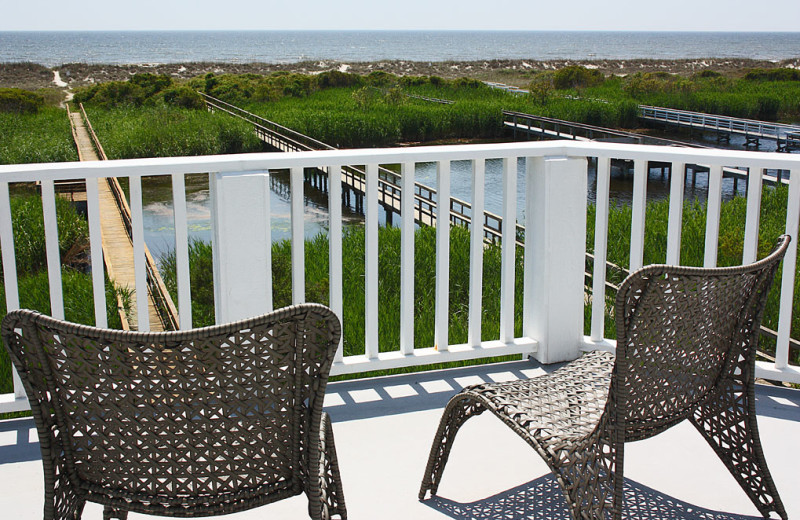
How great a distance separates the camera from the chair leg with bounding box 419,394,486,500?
1.96 m

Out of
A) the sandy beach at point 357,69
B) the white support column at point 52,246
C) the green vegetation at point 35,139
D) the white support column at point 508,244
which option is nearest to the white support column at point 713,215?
the white support column at point 508,244

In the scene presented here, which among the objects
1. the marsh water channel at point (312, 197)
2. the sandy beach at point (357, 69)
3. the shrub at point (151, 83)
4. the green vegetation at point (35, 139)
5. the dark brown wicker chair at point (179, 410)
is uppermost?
the sandy beach at point (357, 69)

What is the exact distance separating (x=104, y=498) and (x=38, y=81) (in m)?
72.0

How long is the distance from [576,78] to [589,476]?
141 feet

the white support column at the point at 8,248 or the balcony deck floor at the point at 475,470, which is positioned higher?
the white support column at the point at 8,248

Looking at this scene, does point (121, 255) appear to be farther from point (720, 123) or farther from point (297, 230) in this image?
point (720, 123)

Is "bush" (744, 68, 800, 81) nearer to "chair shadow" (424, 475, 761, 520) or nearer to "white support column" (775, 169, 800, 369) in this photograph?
"white support column" (775, 169, 800, 369)

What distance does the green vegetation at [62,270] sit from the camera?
5.21 meters

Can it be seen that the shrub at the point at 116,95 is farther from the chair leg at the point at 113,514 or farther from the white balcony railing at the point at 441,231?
the chair leg at the point at 113,514

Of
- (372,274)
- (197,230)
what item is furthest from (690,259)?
(197,230)

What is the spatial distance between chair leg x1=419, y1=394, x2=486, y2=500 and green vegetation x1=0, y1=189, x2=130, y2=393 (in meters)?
2.19

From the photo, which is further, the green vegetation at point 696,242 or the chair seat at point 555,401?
the green vegetation at point 696,242

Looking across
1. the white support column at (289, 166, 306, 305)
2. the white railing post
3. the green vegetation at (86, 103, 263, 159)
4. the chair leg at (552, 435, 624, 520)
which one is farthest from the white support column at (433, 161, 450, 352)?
the green vegetation at (86, 103, 263, 159)

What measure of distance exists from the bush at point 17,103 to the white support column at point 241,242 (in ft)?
103
